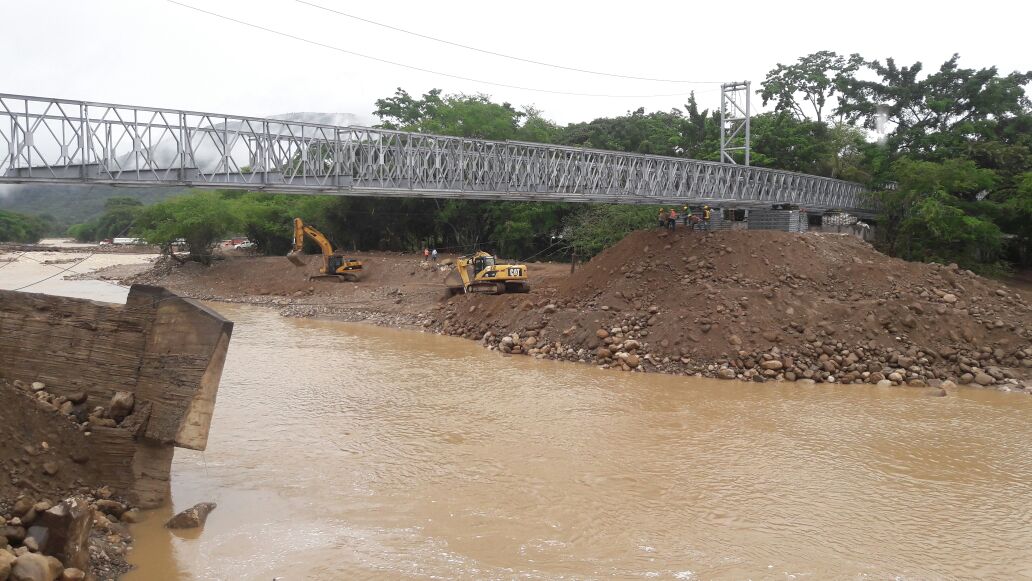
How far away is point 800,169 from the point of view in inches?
1698

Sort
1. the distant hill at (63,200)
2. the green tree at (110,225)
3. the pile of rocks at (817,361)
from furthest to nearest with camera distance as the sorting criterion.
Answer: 1. the distant hill at (63,200)
2. the green tree at (110,225)
3. the pile of rocks at (817,361)

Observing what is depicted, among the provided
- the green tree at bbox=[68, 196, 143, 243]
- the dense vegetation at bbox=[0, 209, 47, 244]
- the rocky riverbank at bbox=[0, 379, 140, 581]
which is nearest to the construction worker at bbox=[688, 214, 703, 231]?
the rocky riverbank at bbox=[0, 379, 140, 581]

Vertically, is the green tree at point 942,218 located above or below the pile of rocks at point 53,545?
above

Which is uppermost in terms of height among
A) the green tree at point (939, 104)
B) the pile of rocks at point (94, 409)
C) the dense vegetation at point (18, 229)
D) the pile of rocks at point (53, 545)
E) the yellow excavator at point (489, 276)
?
the green tree at point (939, 104)

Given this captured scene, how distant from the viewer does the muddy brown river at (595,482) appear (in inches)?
312

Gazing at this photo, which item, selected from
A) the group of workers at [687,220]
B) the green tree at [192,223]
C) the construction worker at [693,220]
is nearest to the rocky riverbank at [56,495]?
the group of workers at [687,220]

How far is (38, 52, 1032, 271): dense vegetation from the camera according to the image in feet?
108

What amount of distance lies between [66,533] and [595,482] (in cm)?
693

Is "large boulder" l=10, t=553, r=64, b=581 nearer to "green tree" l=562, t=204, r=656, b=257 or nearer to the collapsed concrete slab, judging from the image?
the collapsed concrete slab

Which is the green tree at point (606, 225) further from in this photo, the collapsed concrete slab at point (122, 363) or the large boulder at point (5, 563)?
the large boulder at point (5, 563)

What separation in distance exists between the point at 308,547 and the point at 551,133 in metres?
41.6

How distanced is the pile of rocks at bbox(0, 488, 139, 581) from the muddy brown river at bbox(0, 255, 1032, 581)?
39cm

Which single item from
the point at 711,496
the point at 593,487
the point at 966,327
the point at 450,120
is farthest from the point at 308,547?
the point at 450,120

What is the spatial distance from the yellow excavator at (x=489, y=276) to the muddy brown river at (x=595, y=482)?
9.33 m
